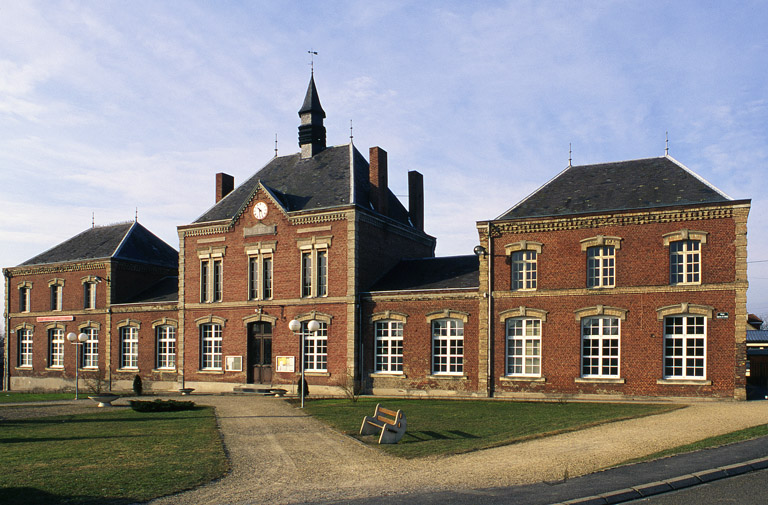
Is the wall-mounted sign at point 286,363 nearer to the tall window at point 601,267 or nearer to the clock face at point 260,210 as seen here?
the clock face at point 260,210

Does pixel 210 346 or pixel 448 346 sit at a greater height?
pixel 448 346

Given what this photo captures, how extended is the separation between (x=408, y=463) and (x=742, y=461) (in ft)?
19.5

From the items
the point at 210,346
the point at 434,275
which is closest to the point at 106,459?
the point at 434,275

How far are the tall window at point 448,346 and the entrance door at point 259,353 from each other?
342 inches

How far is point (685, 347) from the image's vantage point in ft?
84.6

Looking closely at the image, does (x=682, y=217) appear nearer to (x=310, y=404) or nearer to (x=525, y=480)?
(x=310, y=404)

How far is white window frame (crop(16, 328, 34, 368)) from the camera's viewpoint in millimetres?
42719

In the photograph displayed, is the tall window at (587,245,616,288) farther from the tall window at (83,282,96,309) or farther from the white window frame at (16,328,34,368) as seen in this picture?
the white window frame at (16,328,34,368)

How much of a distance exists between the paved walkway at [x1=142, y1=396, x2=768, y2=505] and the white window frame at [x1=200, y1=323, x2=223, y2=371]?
53.7ft

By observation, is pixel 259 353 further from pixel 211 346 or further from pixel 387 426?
pixel 387 426

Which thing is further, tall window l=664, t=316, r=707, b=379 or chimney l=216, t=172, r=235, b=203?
chimney l=216, t=172, r=235, b=203

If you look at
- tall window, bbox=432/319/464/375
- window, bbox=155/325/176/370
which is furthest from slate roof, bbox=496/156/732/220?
window, bbox=155/325/176/370

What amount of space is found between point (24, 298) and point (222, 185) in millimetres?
16359

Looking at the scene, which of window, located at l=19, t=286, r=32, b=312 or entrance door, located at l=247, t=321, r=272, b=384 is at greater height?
window, located at l=19, t=286, r=32, b=312
